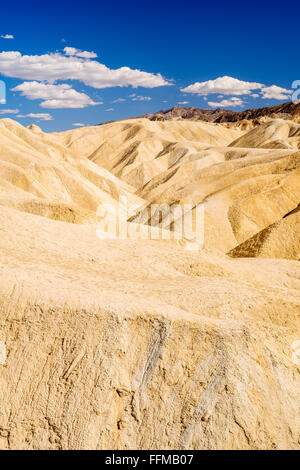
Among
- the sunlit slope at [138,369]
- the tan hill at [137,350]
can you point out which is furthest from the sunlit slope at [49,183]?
the sunlit slope at [138,369]

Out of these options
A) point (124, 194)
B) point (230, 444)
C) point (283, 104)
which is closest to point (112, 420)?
point (230, 444)

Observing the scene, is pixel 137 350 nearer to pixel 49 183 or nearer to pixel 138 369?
pixel 138 369

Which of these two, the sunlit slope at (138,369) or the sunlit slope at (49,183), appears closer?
the sunlit slope at (138,369)

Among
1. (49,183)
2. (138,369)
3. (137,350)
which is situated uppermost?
(49,183)

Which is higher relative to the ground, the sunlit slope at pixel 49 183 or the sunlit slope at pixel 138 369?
the sunlit slope at pixel 49 183

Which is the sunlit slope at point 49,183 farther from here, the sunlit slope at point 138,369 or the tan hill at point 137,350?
the sunlit slope at point 138,369

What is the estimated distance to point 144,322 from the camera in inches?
436

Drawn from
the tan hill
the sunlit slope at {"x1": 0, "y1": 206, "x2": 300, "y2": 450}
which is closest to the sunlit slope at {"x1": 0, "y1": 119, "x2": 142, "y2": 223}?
the tan hill

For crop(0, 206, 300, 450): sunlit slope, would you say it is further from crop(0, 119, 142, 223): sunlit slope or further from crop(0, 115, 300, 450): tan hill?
crop(0, 119, 142, 223): sunlit slope

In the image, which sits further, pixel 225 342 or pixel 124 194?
pixel 124 194

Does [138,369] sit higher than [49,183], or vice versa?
[49,183]

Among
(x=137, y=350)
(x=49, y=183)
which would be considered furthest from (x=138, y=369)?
(x=49, y=183)
